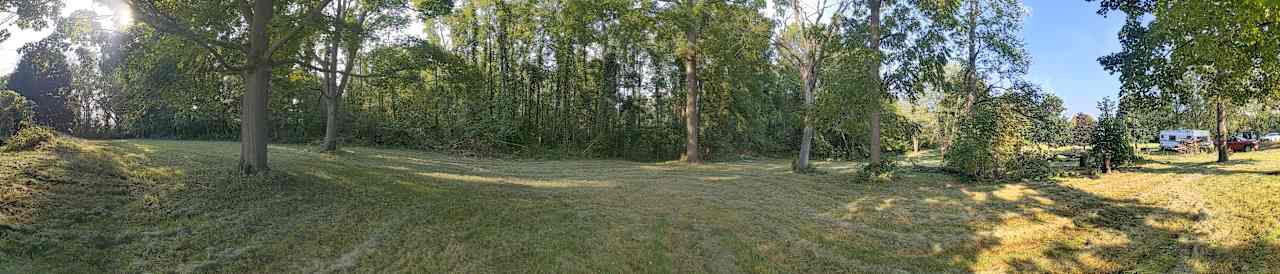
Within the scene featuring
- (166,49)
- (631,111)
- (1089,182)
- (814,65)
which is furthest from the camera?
(631,111)

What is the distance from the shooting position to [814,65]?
14219 millimetres

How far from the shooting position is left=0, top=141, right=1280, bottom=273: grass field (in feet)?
17.8

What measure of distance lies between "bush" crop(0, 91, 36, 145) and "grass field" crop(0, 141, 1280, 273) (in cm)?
165

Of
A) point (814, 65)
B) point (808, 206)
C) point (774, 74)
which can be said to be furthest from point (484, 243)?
point (774, 74)

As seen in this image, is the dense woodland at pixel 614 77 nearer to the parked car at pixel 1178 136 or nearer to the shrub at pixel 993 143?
the shrub at pixel 993 143

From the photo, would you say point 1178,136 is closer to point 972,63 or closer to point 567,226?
point 972,63

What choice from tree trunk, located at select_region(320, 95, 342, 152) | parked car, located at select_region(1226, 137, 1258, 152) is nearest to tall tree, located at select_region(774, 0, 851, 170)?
tree trunk, located at select_region(320, 95, 342, 152)

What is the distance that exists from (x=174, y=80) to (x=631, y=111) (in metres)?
15.1

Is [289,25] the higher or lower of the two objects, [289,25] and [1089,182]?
the higher

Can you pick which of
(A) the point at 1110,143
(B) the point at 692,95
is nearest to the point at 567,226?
(B) the point at 692,95

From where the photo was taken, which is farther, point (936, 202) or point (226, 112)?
point (226, 112)

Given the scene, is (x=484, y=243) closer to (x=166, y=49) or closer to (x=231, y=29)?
(x=166, y=49)

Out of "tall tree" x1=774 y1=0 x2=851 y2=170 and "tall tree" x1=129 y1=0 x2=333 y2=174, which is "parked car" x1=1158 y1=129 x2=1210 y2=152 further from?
"tall tree" x1=129 y1=0 x2=333 y2=174

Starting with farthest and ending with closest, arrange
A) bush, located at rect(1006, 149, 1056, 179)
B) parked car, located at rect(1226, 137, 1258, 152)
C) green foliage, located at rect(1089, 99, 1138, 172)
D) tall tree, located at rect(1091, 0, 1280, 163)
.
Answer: parked car, located at rect(1226, 137, 1258, 152) → green foliage, located at rect(1089, 99, 1138, 172) → bush, located at rect(1006, 149, 1056, 179) → tall tree, located at rect(1091, 0, 1280, 163)
